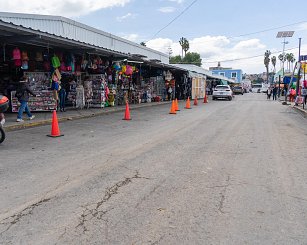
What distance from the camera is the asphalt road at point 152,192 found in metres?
3.64

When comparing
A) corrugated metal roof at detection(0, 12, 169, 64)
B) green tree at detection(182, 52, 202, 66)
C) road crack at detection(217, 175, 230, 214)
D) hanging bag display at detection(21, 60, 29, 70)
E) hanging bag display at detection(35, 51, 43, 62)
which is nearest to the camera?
road crack at detection(217, 175, 230, 214)

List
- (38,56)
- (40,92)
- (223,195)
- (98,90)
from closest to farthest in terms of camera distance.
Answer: (223,195), (38,56), (40,92), (98,90)

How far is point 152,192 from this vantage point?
16.2 ft

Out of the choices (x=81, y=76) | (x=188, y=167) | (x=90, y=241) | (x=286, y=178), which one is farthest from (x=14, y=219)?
(x=81, y=76)

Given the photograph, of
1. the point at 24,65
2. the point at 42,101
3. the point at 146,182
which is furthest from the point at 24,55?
the point at 146,182

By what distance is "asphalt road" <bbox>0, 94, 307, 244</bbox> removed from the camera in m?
3.64

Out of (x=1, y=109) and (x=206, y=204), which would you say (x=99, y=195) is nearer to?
(x=206, y=204)

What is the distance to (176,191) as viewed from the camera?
16.4 feet

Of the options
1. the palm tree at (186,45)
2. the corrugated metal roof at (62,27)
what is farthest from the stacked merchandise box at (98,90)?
the palm tree at (186,45)

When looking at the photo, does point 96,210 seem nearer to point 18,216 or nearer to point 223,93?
point 18,216

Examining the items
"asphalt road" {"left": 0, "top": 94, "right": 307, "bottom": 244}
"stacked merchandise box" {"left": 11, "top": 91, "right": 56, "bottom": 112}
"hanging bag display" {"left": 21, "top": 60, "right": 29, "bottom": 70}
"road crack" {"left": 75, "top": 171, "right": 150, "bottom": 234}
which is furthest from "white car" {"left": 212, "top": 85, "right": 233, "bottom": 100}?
"road crack" {"left": 75, "top": 171, "right": 150, "bottom": 234}

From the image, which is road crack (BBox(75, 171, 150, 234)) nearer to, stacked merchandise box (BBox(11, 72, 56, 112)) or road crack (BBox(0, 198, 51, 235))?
road crack (BBox(0, 198, 51, 235))

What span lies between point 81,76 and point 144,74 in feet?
30.9

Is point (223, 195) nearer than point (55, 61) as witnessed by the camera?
Yes
